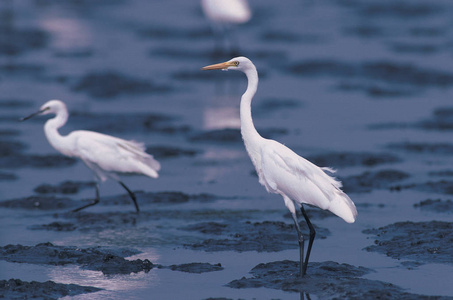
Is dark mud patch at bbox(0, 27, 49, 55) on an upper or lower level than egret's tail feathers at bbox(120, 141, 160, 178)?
upper

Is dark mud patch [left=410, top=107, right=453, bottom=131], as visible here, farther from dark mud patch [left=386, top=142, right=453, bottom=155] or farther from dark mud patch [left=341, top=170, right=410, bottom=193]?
dark mud patch [left=341, top=170, right=410, bottom=193]

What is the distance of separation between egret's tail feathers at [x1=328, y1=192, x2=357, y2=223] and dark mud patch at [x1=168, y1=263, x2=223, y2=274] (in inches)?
48.0

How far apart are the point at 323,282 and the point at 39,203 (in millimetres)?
4428

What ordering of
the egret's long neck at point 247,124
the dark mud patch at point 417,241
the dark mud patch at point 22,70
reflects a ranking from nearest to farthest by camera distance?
the egret's long neck at point 247,124 → the dark mud patch at point 417,241 → the dark mud patch at point 22,70

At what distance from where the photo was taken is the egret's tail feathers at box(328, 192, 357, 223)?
7.79 metres

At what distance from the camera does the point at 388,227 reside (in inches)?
374

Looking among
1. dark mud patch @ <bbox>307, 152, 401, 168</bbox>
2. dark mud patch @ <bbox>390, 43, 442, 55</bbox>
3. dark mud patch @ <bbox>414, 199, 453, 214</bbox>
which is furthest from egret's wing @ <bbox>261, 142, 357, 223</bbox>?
dark mud patch @ <bbox>390, 43, 442, 55</bbox>

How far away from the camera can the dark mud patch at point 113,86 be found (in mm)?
18891

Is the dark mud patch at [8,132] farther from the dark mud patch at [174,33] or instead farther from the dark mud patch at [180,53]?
the dark mud patch at [174,33]

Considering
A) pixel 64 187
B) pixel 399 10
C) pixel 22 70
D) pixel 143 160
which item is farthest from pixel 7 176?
pixel 399 10

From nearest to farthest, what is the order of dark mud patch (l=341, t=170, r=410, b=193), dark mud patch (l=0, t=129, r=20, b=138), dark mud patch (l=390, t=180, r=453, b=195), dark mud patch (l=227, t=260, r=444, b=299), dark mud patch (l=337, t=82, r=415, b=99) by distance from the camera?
dark mud patch (l=227, t=260, r=444, b=299) < dark mud patch (l=390, t=180, r=453, b=195) < dark mud patch (l=341, t=170, r=410, b=193) < dark mud patch (l=0, t=129, r=20, b=138) < dark mud patch (l=337, t=82, r=415, b=99)

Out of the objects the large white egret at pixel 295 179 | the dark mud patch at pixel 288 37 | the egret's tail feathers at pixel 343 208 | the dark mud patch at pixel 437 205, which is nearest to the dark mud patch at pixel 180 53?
the dark mud patch at pixel 288 37

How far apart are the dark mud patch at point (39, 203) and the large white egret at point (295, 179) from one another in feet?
11.3

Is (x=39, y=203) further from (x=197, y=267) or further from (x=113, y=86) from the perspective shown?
(x=113, y=86)
